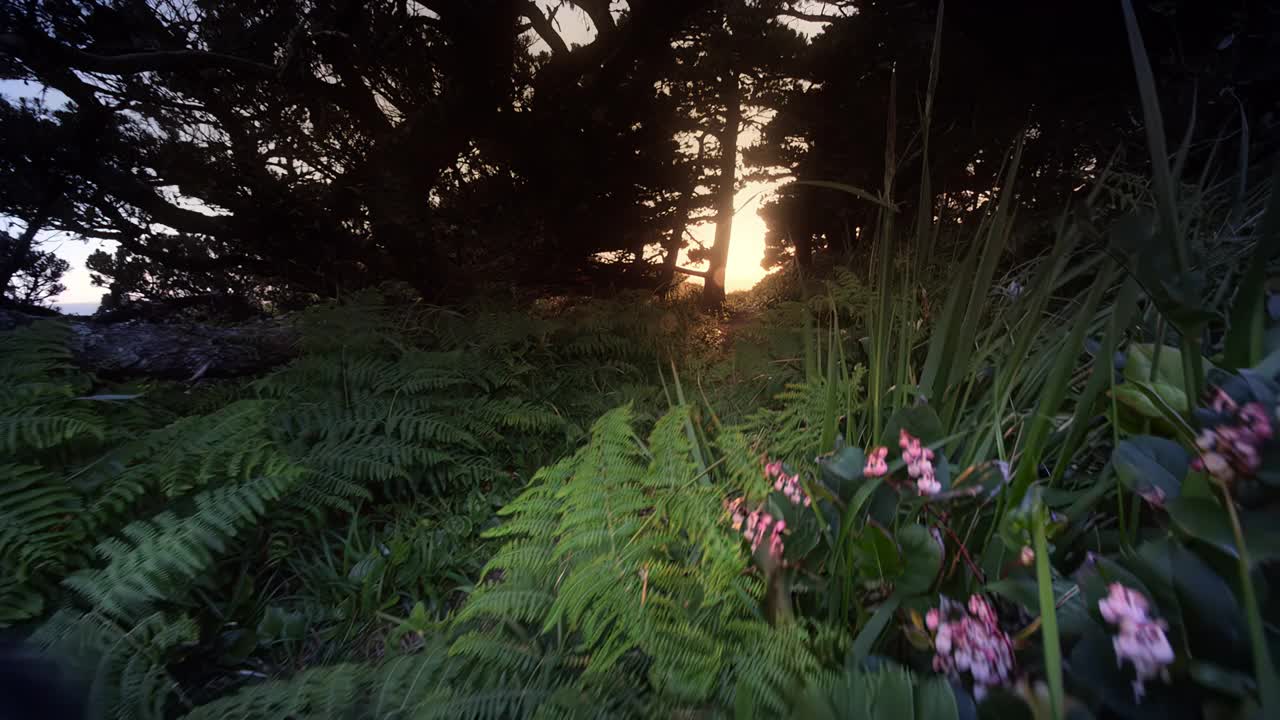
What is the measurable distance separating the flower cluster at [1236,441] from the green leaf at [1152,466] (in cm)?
6

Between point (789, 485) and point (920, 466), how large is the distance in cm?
21

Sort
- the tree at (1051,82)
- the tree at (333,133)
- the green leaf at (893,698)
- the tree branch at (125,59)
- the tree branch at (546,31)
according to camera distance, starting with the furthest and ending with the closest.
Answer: the tree branch at (546,31)
the tree at (333,133)
the tree branch at (125,59)
the tree at (1051,82)
the green leaf at (893,698)

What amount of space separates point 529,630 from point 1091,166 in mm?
2793

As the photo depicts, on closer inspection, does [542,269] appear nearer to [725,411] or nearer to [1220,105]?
[725,411]

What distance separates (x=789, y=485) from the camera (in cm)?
80

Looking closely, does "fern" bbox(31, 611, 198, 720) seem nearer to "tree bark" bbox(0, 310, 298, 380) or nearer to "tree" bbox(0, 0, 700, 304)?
"tree bark" bbox(0, 310, 298, 380)

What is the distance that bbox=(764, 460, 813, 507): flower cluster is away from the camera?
78 centimetres

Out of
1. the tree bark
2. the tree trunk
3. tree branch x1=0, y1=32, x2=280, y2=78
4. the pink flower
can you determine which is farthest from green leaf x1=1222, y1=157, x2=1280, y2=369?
the tree trunk

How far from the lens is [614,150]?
380 cm

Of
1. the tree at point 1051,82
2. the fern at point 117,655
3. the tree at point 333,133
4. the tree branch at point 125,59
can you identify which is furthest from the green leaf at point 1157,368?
the tree branch at point 125,59

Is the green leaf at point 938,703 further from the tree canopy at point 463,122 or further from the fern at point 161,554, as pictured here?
the tree canopy at point 463,122

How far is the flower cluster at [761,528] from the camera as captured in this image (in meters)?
0.74

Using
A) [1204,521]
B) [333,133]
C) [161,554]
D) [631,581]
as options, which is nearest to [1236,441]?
[1204,521]

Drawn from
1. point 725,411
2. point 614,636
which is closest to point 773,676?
point 614,636
